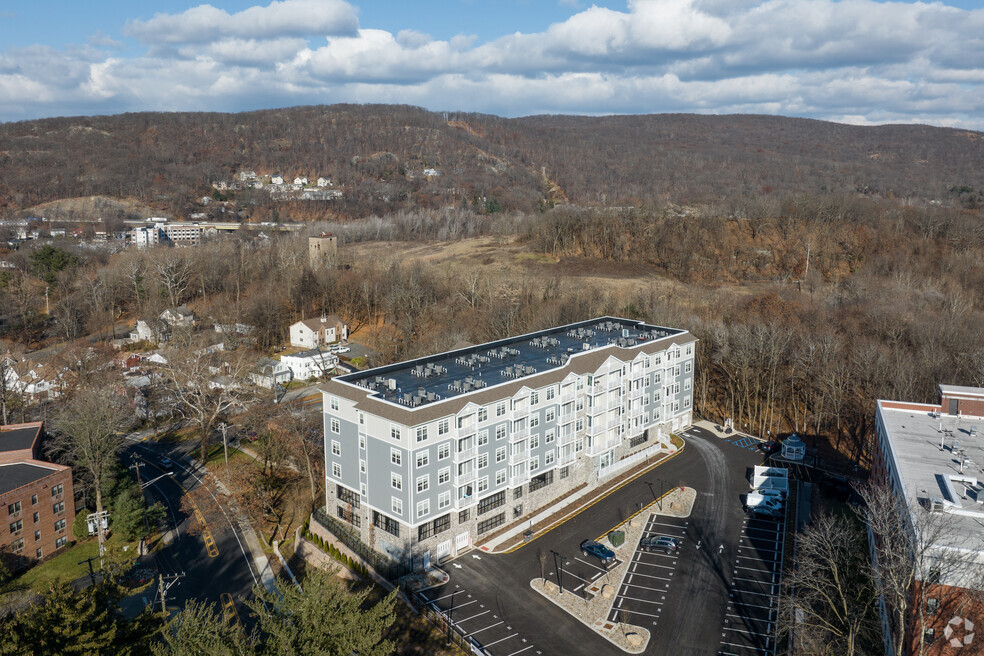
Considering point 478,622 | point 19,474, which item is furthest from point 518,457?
point 19,474

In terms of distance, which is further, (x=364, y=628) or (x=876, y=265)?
(x=876, y=265)

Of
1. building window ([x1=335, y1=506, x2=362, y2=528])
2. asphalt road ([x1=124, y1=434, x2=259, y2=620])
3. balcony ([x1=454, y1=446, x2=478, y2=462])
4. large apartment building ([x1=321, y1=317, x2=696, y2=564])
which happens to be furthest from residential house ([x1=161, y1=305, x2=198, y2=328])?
balcony ([x1=454, y1=446, x2=478, y2=462])

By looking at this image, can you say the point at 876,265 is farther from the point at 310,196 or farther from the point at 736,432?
the point at 310,196

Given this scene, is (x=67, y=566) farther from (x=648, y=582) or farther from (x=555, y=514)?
(x=648, y=582)

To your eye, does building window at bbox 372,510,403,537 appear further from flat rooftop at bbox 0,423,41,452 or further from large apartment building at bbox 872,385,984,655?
flat rooftop at bbox 0,423,41,452

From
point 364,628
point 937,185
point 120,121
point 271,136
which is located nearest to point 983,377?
point 364,628
